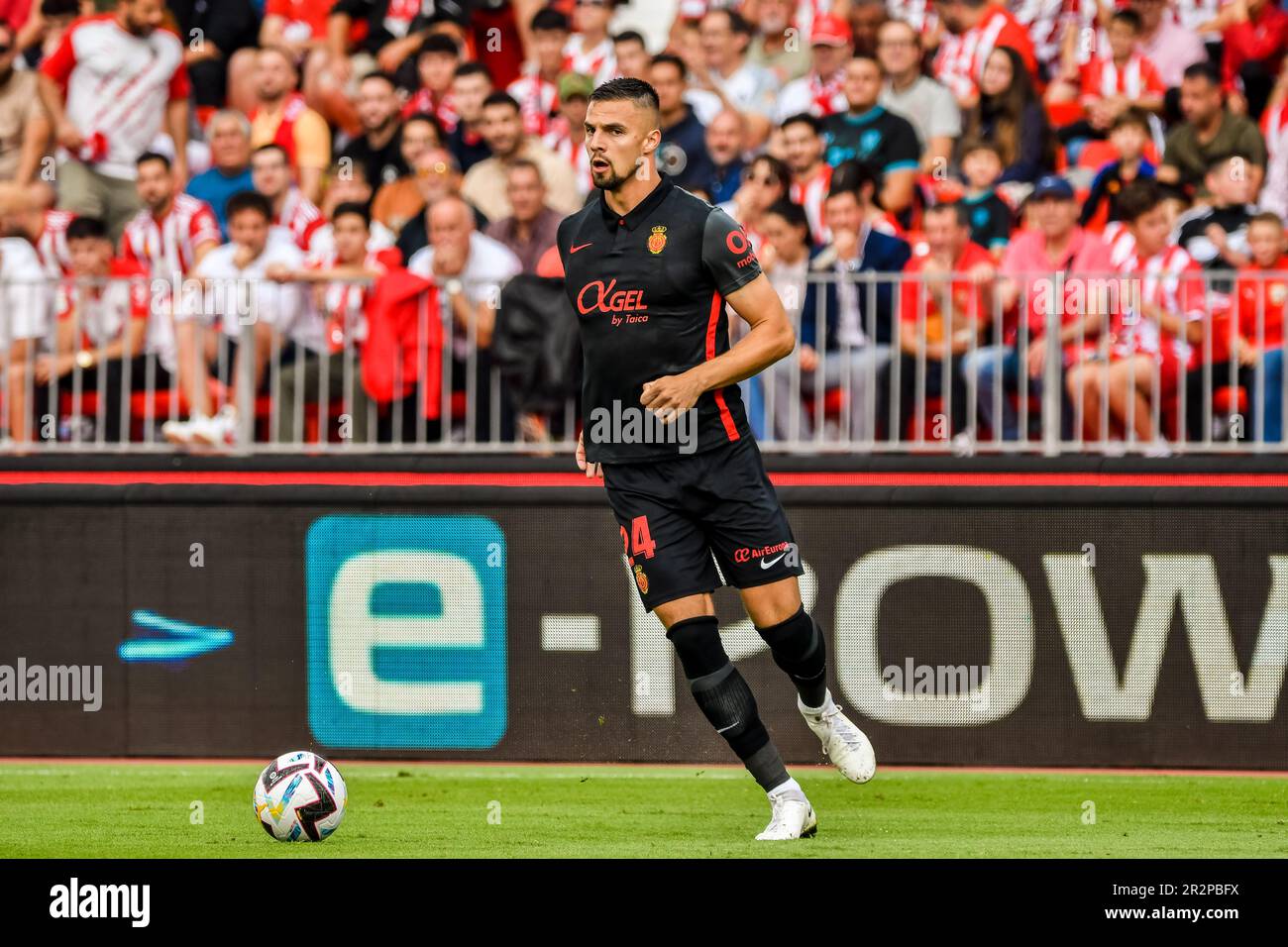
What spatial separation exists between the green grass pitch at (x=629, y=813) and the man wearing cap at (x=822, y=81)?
→ 5.74m

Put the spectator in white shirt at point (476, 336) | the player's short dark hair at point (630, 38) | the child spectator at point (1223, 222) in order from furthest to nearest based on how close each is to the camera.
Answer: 1. the player's short dark hair at point (630, 38)
2. the child spectator at point (1223, 222)
3. the spectator in white shirt at point (476, 336)

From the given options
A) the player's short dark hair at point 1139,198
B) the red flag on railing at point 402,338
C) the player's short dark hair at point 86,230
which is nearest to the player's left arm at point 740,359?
the red flag on railing at point 402,338

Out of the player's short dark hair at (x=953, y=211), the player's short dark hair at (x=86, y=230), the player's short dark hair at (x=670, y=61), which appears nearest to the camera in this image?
the player's short dark hair at (x=953, y=211)

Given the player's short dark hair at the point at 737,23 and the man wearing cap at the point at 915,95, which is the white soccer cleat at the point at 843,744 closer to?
the man wearing cap at the point at 915,95

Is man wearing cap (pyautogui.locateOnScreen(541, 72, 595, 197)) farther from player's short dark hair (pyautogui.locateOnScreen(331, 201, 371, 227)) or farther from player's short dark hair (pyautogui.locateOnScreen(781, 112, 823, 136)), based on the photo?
player's short dark hair (pyautogui.locateOnScreen(331, 201, 371, 227))

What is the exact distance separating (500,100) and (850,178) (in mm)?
2927

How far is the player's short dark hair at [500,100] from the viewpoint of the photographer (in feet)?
47.0

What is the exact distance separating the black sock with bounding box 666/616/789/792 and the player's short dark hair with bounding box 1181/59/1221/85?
717 centimetres

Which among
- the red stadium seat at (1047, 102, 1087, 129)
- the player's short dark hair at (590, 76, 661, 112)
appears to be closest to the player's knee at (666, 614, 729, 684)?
the player's short dark hair at (590, 76, 661, 112)

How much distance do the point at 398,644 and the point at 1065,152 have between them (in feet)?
20.0

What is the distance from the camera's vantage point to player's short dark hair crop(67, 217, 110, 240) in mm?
13413

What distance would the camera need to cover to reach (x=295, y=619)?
38.7 feet

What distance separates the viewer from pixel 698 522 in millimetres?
8492
